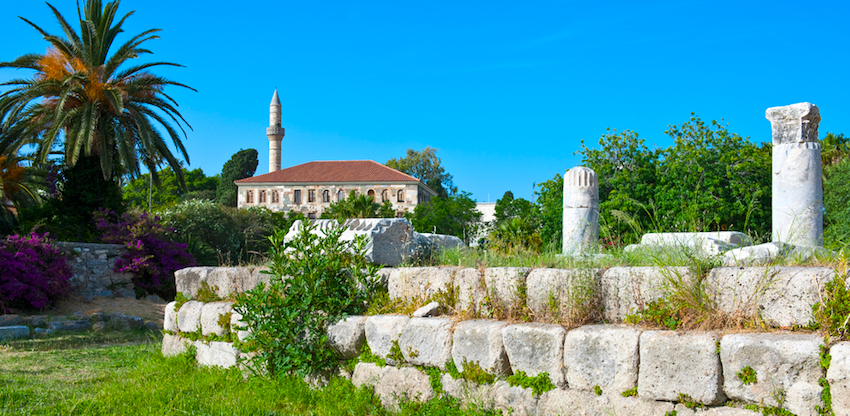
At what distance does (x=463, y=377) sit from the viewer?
4.51 metres

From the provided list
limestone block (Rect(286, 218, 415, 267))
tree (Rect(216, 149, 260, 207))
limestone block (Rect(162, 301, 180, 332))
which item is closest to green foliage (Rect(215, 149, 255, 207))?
tree (Rect(216, 149, 260, 207))

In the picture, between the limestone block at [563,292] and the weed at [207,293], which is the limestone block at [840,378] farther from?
the weed at [207,293]

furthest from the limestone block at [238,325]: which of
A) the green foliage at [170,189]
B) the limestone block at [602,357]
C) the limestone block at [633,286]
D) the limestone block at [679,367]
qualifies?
the green foliage at [170,189]

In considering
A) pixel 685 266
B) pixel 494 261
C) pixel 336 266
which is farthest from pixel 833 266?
pixel 336 266

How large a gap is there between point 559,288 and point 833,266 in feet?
5.54

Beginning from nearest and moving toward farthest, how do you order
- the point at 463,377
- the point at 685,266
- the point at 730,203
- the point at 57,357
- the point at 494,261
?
1. the point at 685,266
2. the point at 463,377
3. the point at 494,261
4. the point at 57,357
5. the point at 730,203

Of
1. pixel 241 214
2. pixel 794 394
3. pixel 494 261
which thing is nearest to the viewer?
pixel 794 394

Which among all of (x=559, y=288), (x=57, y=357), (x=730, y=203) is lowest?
(x=57, y=357)

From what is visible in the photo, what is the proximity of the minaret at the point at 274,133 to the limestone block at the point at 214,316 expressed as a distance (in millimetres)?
52597

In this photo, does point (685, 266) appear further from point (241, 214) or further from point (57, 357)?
point (241, 214)

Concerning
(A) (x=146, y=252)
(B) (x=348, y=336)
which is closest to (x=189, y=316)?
(B) (x=348, y=336)

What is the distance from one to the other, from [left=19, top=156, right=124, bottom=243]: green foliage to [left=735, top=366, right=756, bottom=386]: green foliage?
54.4 ft

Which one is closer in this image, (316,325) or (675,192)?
(316,325)

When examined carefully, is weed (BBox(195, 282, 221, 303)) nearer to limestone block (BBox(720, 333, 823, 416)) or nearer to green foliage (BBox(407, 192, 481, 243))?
limestone block (BBox(720, 333, 823, 416))
